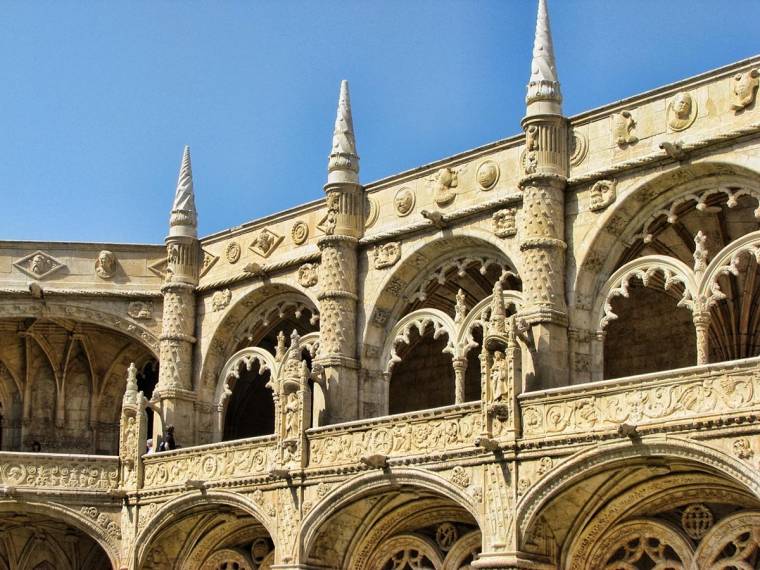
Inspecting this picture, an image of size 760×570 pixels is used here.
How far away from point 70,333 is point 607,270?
14.6 meters

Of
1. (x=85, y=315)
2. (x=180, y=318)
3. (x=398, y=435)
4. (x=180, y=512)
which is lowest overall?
(x=180, y=512)

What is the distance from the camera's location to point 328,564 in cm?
2588

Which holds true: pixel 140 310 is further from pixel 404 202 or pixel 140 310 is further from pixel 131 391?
pixel 404 202

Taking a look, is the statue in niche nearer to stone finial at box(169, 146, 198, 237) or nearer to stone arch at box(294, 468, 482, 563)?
stone arch at box(294, 468, 482, 563)

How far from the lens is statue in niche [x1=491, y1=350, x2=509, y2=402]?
74.2 ft

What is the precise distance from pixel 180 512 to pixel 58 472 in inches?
115

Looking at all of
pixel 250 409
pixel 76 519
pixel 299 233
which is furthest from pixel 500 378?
pixel 250 409

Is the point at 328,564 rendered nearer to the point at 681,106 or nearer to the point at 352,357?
the point at 352,357

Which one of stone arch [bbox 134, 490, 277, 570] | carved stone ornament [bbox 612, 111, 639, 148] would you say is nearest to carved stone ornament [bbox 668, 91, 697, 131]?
carved stone ornament [bbox 612, 111, 639, 148]

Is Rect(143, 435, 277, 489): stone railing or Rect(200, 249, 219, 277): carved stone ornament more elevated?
Rect(200, 249, 219, 277): carved stone ornament

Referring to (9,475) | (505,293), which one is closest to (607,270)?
(505,293)

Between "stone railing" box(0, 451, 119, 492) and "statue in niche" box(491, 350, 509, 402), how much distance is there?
33.1 ft

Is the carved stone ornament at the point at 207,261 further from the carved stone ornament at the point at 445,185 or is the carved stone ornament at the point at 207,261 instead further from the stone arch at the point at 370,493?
the stone arch at the point at 370,493

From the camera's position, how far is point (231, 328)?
101ft
